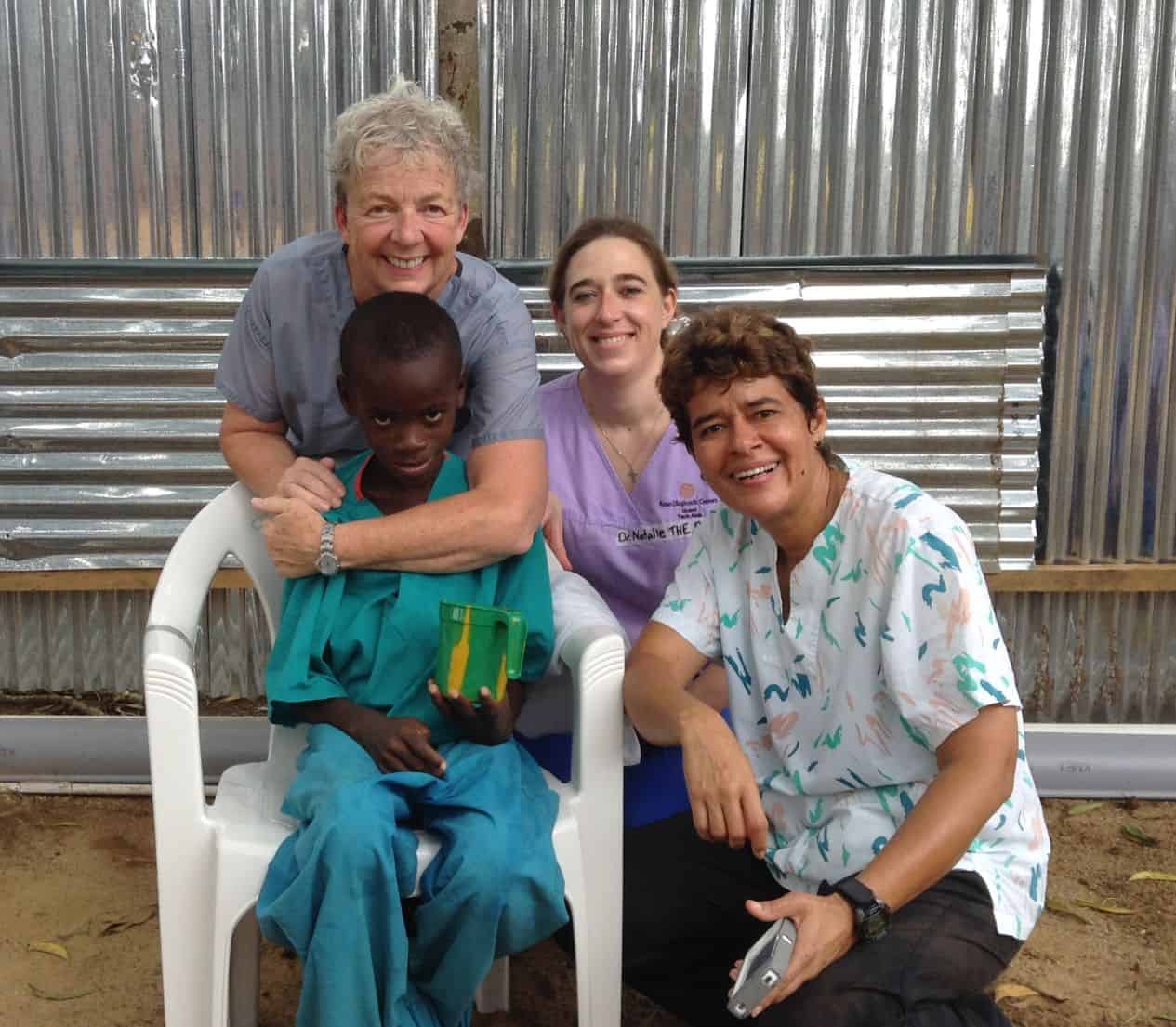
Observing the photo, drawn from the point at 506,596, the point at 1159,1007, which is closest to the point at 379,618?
the point at 506,596

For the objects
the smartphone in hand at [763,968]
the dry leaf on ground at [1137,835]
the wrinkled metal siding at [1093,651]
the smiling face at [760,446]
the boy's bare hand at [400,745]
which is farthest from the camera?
the wrinkled metal siding at [1093,651]

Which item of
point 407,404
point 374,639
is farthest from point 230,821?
point 407,404

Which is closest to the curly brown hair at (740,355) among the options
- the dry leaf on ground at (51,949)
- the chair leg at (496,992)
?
the chair leg at (496,992)

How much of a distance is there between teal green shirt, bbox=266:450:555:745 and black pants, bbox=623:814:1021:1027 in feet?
1.44

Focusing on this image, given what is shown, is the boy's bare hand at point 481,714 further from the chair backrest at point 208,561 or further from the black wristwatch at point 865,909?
the black wristwatch at point 865,909

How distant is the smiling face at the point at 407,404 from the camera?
7.07ft

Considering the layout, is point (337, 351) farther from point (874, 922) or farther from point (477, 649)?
point (874, 922)

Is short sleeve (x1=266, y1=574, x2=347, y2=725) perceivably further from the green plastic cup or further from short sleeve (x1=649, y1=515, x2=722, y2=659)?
short sleeve (x1=649, y1=515, x2=722, y2=659)

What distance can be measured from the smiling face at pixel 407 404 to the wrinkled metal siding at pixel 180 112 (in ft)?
5.24

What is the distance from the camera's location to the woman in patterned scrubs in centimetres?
177

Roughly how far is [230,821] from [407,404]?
738mm

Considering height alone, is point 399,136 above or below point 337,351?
above

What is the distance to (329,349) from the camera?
2436mm

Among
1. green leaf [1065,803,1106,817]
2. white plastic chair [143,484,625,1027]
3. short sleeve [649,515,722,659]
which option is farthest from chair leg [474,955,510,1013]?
green leaf [1065,803,1106,817]
